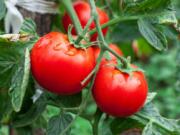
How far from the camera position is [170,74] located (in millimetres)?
3402

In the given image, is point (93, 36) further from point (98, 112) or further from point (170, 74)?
point (170, 74)

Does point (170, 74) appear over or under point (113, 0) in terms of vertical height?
under

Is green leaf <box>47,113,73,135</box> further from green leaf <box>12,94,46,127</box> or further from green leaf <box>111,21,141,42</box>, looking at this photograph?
green leaf <box>111,21,141,42</box>

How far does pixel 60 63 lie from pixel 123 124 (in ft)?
0.85

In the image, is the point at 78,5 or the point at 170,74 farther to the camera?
the point at 170,74

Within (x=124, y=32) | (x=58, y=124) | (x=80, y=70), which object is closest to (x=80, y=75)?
(x=80, y=70)

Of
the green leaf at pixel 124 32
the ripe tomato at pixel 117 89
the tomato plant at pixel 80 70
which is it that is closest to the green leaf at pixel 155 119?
the tomato plant at pixel 80 70

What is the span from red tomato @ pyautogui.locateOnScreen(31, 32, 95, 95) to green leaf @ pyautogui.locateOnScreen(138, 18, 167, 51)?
0.12 m

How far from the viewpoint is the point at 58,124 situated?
0.96 metres

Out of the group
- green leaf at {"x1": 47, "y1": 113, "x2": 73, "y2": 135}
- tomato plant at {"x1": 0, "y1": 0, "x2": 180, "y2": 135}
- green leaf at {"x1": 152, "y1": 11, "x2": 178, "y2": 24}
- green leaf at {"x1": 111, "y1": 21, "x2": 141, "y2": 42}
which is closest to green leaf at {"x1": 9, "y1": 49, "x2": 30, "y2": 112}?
tomato plant at {"x1": 0, "y1": 0, "x2": 180, "y2": 135}

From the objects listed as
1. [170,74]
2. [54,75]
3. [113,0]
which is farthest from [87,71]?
[170,74]

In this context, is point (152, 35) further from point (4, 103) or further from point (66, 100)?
point (4, 103)

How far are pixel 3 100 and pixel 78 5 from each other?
0.23 metres

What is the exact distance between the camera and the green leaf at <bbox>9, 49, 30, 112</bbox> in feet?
2.81
